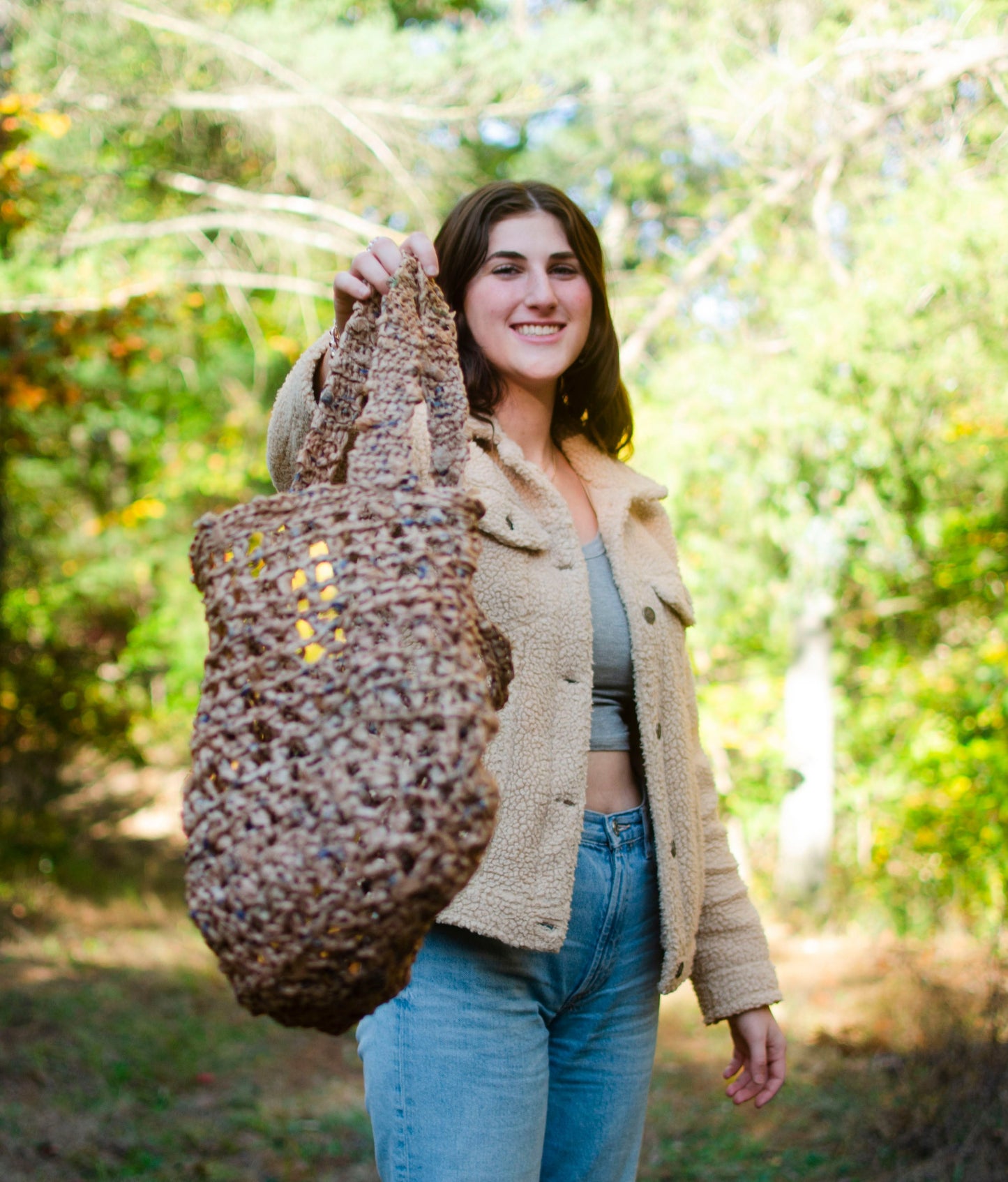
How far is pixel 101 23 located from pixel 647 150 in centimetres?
351

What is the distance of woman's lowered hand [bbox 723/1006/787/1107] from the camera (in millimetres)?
1757

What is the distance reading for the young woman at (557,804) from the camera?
1.38 meters

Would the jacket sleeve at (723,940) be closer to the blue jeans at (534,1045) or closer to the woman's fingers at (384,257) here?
the blue jeans at (534,1045)

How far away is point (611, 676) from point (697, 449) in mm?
2691

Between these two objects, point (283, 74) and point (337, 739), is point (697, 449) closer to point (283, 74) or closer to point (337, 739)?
point (283, 74)

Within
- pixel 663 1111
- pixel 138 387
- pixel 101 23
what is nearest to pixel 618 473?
pixel 663 1111

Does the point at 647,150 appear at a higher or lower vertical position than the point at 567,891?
higher

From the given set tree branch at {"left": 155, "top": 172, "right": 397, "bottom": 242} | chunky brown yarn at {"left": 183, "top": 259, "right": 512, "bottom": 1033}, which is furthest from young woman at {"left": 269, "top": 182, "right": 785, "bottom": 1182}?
tree branch at {"left": 155, "top": 172, "right": 397, "bottom": 242}

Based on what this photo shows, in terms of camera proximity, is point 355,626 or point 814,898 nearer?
point 355,626

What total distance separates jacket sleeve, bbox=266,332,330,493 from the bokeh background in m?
2.79

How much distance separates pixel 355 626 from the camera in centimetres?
92

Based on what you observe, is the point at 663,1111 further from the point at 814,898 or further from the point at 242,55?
the point at 242,55

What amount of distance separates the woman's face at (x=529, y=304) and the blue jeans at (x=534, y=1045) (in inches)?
28.4

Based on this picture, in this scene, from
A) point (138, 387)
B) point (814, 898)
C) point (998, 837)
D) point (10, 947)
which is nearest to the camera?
point (998, 837)
